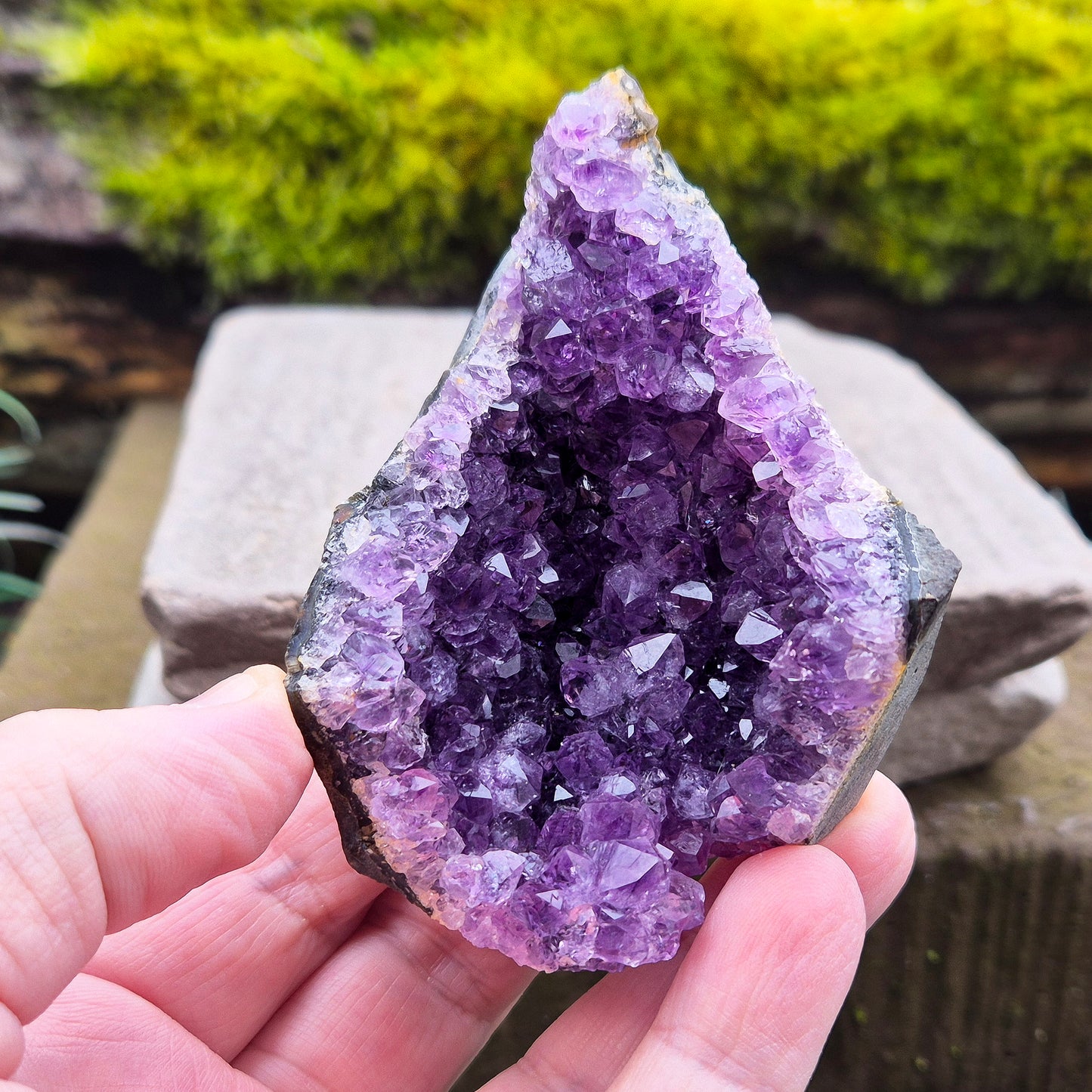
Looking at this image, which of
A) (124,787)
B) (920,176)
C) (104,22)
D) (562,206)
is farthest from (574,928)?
(104,22)

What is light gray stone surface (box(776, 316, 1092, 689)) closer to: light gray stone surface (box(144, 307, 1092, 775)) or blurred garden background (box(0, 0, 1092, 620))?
light gray stone surface (box(144, 307, 1092, 775))

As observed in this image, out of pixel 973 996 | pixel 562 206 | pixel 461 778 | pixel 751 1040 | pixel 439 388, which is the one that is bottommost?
pixel 973 996

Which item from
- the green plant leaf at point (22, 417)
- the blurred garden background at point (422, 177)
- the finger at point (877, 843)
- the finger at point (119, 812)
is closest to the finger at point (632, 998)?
the finger at point (877, 843)

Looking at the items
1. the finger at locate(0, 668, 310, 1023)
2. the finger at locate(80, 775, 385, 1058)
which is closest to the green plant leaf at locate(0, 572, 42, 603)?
the finger at locate(80, 775, 385, 1058)

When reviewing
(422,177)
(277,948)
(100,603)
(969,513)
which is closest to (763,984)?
(277,948)

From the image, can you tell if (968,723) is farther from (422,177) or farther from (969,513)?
(422,177)

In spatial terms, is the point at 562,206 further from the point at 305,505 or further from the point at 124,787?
the point at 305,505
